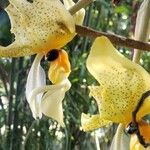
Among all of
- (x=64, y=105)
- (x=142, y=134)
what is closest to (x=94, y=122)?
(x=142, y=134)

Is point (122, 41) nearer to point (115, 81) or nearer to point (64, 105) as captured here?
point (115, 81)

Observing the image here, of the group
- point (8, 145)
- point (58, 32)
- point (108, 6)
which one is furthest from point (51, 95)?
point (108, 6)

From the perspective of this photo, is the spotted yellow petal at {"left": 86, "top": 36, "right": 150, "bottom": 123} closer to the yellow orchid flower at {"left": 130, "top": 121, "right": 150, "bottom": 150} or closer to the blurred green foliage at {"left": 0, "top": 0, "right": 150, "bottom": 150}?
the yellow orchid flower at {"left": 130, "top": 121, "right": 150, "bottom": 150}

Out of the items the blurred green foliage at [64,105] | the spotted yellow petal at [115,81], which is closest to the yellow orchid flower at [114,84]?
the spotted yellow petal at [115,81]

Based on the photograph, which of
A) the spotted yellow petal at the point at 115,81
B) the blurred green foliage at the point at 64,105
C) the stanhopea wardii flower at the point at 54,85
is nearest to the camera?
the spotted yellow petal at the point at 115,81

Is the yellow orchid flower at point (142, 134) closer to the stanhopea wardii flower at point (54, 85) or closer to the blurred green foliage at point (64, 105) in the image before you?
the stanhopea wardii flower at point (54, 85)

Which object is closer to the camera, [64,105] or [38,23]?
[38,23]
